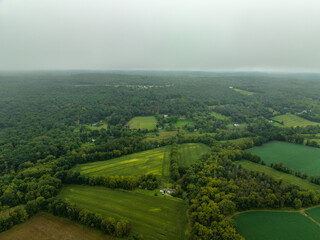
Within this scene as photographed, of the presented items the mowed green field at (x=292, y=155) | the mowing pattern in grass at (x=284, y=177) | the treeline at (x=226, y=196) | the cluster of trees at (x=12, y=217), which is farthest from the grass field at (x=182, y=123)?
the cluster of trees at (x=12, y=217)

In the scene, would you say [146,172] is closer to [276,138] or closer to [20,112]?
[276,138]

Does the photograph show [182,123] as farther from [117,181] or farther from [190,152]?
[117,181]

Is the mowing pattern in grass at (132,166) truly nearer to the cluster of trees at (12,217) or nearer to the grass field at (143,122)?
the cluster of trees at (12,217)

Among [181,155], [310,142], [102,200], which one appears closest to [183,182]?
[181,155]

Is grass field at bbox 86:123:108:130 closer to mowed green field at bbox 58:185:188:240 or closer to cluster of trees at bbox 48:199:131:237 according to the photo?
mowed green field at bbox 58:185:188:240

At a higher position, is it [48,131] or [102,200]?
[48,131]

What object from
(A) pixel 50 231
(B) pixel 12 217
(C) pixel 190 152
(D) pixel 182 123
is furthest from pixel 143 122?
(B) pixel 12 217
